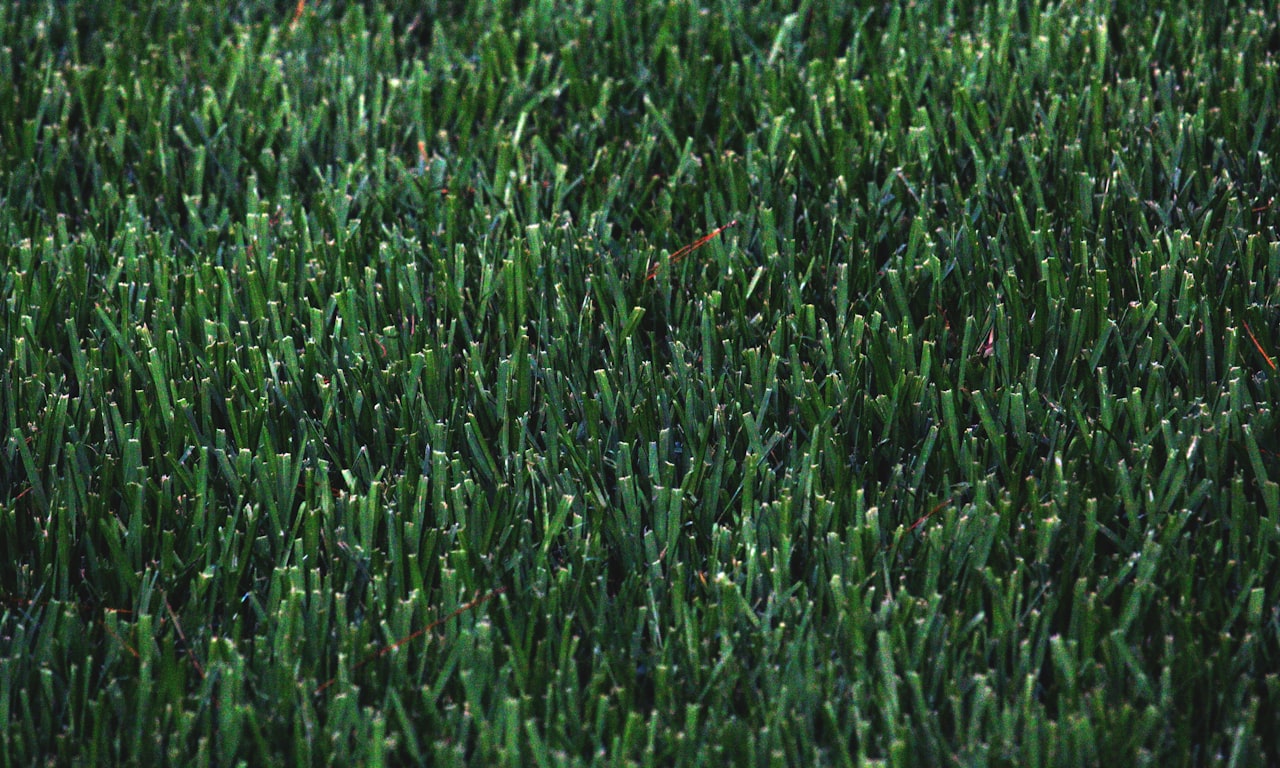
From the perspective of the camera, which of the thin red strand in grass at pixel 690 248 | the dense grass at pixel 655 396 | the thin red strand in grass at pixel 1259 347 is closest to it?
the dense grass at pixel 655 396

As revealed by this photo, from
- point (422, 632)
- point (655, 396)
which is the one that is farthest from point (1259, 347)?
point (422, 632)

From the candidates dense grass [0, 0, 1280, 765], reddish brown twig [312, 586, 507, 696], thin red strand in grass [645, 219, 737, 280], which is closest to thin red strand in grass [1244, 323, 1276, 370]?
dense grass [0, 0, 1280, 765]

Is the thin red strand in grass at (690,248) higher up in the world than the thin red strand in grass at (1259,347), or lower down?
higher up

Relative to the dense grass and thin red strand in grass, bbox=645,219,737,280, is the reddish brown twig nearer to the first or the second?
the dense grass

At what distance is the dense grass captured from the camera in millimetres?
1819

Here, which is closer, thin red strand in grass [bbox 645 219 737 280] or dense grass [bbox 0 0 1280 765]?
dense grass [bbox 0 0 1280 765]

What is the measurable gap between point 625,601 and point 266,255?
1243 mm

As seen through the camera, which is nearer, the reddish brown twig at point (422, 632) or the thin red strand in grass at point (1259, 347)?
the reddish brown twig at point (422, 632)

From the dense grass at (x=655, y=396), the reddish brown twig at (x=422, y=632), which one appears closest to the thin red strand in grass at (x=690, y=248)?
the dense grass at (x=655, y=396)

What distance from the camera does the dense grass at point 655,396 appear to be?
1.82m

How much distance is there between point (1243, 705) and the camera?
1.79 meters

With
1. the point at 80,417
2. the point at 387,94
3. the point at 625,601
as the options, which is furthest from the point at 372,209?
the point at 625,601

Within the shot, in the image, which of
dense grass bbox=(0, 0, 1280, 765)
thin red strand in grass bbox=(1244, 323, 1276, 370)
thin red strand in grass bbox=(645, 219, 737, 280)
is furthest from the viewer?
thin red strand in grass bbox=(645, 219, 737, 280)

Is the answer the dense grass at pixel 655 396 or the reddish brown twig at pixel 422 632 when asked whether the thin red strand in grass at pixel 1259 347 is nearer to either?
the dense grass at pixel 655 396
